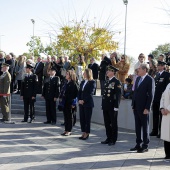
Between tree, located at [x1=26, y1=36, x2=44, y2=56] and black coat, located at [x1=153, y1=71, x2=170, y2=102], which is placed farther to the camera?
tree, located at [x1=26, y1=36, x2=44, y2=56]

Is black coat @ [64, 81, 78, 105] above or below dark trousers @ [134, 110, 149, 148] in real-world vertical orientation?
above

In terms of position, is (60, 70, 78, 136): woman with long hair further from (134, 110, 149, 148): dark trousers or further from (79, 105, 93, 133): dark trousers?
(134, 110, 149, 148): dark trousers

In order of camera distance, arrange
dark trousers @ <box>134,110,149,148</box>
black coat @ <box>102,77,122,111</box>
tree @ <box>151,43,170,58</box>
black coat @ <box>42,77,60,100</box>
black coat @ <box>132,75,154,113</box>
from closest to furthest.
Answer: black coat @ <box>132,75,154,113</box> < dark trousers @ <box>134,110,149,148</box> < black coat @ <box>102,77,122,111</box> < black coat @ <box>42,77,60,100</box> < tree @ <box>151,43,170,58</box>

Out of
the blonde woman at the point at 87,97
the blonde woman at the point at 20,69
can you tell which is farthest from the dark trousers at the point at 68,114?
the blonde woman at the point at 20,69

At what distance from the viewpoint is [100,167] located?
6902 millimetres

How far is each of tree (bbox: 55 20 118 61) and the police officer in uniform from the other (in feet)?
48.2

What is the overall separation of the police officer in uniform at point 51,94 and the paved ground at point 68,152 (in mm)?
1153

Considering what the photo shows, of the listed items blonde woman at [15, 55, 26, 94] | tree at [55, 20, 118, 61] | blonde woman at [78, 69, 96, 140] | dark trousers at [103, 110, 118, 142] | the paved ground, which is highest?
tree at [55, 20, 118, 61]

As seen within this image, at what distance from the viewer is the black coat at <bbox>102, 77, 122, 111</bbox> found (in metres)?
8.97

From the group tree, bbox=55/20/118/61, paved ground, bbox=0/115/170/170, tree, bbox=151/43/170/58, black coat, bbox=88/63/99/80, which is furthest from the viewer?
tree, bbox=151/43/170/58

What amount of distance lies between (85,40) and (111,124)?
63.4 feet

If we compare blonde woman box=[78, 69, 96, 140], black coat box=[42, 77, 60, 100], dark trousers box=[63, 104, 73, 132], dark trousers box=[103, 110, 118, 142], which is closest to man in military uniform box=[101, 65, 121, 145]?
dark trousers box=[103, 110, 118, 142]

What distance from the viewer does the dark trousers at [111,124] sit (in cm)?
901

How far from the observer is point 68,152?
322 inches
